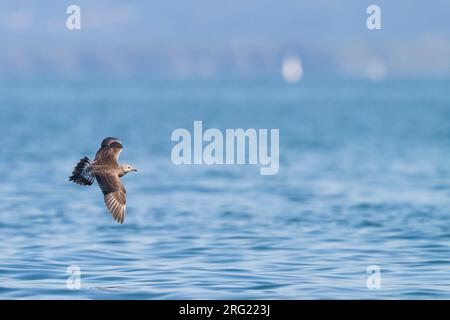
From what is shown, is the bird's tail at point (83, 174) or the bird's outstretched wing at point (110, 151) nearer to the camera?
the bird's tail at point (83, 174)

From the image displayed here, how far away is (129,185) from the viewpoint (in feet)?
116

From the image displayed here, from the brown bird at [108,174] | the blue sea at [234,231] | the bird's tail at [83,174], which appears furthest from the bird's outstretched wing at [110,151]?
the blue sea at [234,231]

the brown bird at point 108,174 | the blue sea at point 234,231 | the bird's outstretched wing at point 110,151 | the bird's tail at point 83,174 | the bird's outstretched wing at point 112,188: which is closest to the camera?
the blue sea at point 234,231

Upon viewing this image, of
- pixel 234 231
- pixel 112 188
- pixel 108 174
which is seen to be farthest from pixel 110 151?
pixel 234 231

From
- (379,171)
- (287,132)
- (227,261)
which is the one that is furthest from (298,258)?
(287,132)

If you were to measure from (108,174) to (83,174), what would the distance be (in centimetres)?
52

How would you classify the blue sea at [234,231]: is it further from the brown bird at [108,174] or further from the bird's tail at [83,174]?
the bird's tail at [83,174]

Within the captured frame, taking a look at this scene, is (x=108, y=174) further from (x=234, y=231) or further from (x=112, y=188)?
(x=234, y=231)

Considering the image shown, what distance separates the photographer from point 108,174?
17500 mm

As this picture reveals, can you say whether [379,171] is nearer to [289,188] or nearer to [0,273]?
[289,188]

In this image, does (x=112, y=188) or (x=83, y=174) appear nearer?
(x=83, y=174)

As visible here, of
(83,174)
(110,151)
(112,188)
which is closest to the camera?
(83,174)

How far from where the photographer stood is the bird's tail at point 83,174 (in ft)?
55.7

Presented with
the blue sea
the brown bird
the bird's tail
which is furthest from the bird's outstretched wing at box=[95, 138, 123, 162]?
the blue sea
